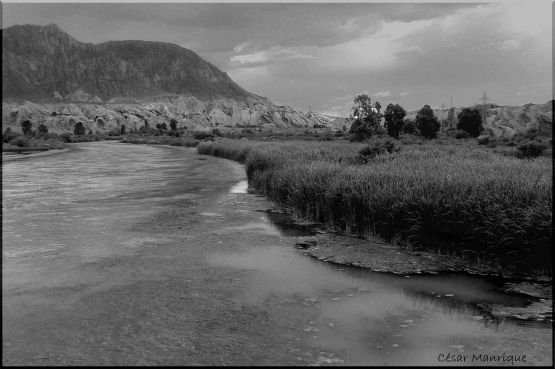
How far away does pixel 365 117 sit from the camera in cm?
10175

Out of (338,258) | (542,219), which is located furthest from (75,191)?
(542,219)

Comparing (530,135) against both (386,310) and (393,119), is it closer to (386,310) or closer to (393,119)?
(393,119)

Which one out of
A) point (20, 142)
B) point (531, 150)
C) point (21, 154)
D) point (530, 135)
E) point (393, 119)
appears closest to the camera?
point (531, 150)

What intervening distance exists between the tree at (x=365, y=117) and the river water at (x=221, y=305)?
75.6 meters

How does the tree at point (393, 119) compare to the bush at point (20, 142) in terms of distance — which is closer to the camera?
the bush at point (20, 142)

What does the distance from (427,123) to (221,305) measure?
349 ft

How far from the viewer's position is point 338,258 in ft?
51.6

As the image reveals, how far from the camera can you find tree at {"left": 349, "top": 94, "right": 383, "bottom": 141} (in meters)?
93.7

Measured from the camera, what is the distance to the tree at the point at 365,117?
93688 mm

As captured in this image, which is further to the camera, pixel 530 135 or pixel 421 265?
pixel 530 135

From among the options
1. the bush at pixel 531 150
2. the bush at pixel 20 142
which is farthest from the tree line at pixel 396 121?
the bush at pixel 20 142

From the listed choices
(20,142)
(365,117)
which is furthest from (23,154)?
(365,117)

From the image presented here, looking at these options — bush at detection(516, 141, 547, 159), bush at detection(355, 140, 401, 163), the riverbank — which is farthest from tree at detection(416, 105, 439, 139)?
bush at detection(355, 140, 401, 163)

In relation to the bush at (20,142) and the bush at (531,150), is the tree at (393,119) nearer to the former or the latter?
the bush at (531,150)
